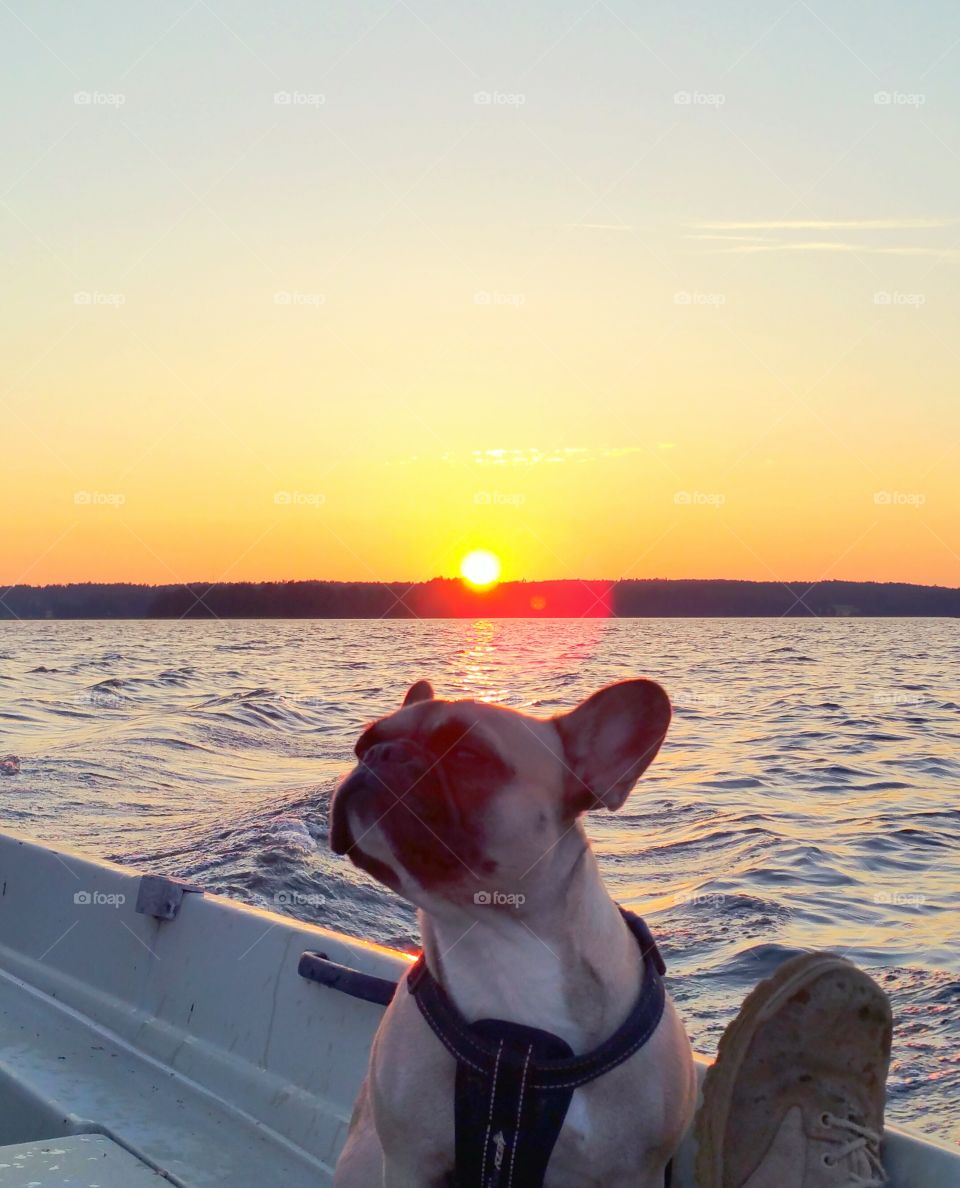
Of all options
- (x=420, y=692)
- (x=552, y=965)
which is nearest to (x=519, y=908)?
(x=552, y=965)

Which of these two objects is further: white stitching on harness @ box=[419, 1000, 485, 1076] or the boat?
the boat

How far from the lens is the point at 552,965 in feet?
7.66

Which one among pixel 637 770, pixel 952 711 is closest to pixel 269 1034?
pixel 637 770

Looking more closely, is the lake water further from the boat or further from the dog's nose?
the dog's nose

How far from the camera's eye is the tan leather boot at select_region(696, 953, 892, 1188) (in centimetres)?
256

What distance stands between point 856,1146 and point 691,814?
28.1ft

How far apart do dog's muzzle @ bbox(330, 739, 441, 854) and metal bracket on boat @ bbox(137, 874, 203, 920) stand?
1.96 meters

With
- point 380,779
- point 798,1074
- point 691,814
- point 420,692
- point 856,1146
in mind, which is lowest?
point 691,814

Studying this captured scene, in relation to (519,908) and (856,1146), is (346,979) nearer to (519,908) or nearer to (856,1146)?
(519,908)

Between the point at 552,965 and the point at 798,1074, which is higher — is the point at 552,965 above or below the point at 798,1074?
above

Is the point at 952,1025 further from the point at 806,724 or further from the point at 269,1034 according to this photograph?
the point at 806,724

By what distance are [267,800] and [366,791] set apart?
9668mm

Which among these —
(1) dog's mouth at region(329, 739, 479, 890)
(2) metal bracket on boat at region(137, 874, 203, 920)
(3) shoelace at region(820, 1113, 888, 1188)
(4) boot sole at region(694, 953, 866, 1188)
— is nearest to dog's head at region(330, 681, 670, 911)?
(1) dog's mouth at region(329, 739, 479, 890)

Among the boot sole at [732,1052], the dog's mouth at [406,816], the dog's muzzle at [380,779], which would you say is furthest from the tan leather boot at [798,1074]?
the dog's muzzle at [380,779]
